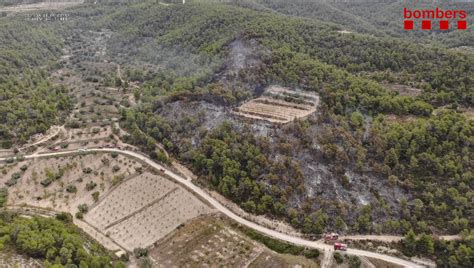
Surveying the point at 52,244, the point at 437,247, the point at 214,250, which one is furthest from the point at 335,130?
the point at 52,244

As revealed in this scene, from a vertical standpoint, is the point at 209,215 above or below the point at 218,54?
below

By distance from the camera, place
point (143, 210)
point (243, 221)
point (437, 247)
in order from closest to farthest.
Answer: point (437, 247), point (243, 221), point (143, 210)

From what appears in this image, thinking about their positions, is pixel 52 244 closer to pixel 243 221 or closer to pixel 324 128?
pixel 243 221

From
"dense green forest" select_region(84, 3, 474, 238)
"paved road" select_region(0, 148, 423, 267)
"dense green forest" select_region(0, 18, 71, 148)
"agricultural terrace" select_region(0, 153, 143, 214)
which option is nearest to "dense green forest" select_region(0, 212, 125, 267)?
"agricultural terrace" select_region(0, 153, 143, 214)

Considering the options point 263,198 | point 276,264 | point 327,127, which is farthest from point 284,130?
point 276,264

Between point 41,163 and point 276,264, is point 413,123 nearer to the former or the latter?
point 276,264

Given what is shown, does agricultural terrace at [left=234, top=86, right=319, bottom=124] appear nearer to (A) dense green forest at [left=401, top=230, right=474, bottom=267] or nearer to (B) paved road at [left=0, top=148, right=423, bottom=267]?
(B) paved road at [left=0, top=148, right=423, bottom=267]
